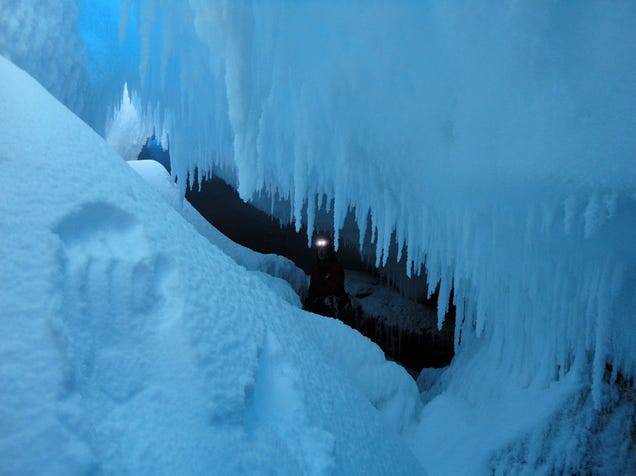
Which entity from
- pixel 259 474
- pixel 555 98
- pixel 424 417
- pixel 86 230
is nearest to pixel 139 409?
pixel 259 474

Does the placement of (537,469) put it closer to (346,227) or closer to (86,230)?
(86,230)

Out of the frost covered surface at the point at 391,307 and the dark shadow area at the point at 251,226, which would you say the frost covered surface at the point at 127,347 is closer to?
the dark shadow area at the point at 251,226

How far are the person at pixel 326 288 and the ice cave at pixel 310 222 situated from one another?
311 cm

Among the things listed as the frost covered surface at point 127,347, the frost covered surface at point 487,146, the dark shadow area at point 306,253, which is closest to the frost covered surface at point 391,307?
the dark shadow area at point 306,253

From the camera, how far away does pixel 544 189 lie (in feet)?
7.88

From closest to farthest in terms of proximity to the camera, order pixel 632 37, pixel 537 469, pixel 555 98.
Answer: pixel 632 37
pixel 555 98
pixel 537 469

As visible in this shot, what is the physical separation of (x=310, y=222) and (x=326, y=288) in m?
4.20

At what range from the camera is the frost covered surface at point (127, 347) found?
0.89 meters

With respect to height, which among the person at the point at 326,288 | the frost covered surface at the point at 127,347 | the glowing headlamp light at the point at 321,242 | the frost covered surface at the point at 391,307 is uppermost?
the frost covered surface at the point at 127,347

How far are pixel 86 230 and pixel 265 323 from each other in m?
0.63

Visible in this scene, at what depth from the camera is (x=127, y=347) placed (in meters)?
1.07

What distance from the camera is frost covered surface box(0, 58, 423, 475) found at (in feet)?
2.91

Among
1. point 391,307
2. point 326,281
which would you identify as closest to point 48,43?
point 326,281

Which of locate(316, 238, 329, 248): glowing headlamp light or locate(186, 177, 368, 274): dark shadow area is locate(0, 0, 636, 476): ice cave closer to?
locate(316, 238, 329, 248): glowing headlamp light
